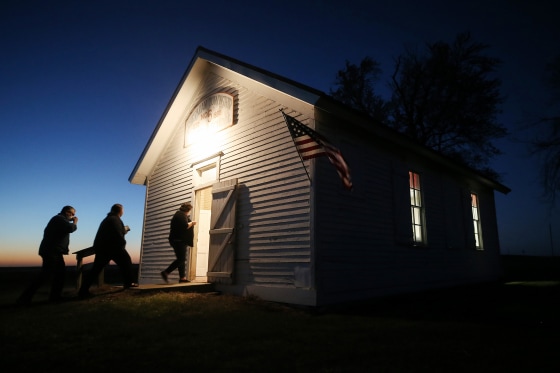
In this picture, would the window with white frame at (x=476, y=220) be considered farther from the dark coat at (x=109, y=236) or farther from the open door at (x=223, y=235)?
the dark coat at (x=109, y=236)

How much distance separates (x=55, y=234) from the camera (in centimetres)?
650

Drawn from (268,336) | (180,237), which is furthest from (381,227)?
(180,237)

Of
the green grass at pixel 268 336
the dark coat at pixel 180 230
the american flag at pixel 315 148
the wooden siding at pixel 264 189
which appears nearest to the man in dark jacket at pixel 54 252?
the green grass at pixel 268 336

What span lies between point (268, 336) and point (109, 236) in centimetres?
441

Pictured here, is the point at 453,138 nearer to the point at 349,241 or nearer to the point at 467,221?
the point at 467,221

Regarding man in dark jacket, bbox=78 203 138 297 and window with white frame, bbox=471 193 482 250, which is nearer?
man in dark jacket, bbox=78 203 138 297

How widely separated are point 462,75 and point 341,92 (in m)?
7.16

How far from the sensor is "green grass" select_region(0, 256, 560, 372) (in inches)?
125

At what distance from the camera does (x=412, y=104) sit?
20703mm

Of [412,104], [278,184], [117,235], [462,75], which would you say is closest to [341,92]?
[412,104]

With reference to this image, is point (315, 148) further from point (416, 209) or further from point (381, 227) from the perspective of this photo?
point (416, 209)

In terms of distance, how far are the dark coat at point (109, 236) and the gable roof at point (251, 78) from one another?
436 cm

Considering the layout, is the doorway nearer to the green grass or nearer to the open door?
the open door

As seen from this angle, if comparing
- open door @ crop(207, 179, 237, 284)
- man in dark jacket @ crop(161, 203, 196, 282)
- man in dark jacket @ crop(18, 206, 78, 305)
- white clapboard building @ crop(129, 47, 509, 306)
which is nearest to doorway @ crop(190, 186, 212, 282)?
white clapboard building @ crop(129, 47, 509, 306)
